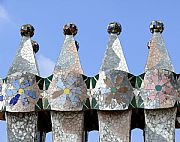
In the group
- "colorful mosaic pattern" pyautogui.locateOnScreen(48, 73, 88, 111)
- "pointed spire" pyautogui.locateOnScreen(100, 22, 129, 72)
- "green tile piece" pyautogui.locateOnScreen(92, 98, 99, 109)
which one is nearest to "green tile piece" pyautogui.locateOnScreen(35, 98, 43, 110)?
"colorful mosaic pattern" pyautogui.locateOnScreen(48, 73, 88, 111)

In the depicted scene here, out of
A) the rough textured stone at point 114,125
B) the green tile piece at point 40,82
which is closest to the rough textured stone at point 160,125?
the rough textured stone at point 114,125

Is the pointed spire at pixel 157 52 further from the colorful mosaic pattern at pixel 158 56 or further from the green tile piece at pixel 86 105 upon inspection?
the green tile piece at pixel 86 105

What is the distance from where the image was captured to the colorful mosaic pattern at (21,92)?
46.8 ft

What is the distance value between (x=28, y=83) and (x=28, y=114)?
0.84 m

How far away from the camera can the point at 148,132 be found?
13.7 metres

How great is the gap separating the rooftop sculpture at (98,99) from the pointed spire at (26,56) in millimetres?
30

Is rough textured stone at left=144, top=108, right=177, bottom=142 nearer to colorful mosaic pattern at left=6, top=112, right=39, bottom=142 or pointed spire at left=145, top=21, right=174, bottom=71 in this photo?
pointed spire at left=145, top=21, right=174, bottom=71

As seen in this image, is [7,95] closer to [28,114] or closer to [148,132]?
[28,114]

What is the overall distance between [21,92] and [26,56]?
1356mm

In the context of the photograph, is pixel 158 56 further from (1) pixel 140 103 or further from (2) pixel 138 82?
(1) pixel 140 103

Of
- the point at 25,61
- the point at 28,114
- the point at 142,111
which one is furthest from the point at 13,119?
the point at 142,111

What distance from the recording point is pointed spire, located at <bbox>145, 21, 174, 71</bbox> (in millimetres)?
14524

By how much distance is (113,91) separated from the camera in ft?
45.7

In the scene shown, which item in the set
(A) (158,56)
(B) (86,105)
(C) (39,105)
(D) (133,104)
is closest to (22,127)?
A: (C) (39,105)
